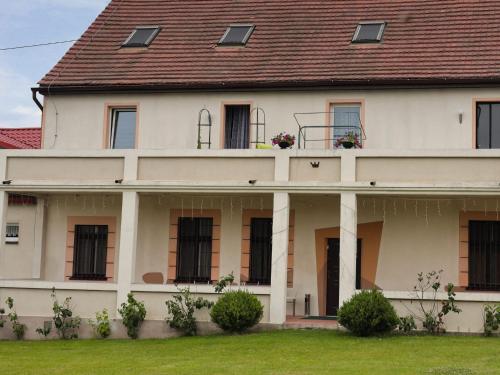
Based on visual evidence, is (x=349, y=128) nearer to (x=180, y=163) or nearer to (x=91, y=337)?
(x=180, y=163)

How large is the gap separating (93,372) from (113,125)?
9773 mm

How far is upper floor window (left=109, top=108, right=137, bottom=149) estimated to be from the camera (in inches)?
937

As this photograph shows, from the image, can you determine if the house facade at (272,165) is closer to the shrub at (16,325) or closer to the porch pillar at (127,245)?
the porch pillar at (127,245)

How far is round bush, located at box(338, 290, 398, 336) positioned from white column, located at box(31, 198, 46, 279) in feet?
28.3

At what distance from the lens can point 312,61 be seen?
23281 millimetres

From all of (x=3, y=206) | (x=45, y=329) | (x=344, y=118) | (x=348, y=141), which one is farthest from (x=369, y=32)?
(x=45, y=329)

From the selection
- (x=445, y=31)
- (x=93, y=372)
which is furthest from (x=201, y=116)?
(x=93, y=372)

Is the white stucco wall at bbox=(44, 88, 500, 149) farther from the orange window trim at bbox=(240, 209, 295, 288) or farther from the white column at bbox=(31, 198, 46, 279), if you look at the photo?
the orange window trim at bbox=(240, 209, 295, 288)

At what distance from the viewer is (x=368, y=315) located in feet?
60.5

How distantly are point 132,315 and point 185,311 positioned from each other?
1187mm

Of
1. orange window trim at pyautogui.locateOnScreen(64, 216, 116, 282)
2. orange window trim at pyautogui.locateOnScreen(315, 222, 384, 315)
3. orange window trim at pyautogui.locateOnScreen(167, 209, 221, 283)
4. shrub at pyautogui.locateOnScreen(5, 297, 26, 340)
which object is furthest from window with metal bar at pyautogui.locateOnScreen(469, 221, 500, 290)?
shrub at pyautogui.locateOnScreen(5, 297, 26, 340)

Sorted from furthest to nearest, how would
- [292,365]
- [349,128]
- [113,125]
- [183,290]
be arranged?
1. [113,125]
2. [349,128]
3. [183,290]
4. [292,365]

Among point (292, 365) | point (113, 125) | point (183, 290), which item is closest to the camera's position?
point (292, 365)

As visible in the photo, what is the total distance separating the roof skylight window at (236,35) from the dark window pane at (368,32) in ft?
9.76
